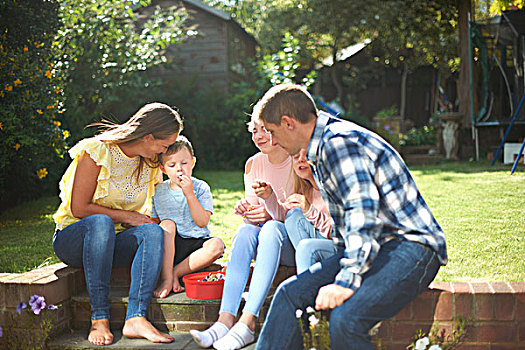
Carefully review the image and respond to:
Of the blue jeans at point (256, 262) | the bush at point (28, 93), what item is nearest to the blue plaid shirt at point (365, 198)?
the blue jeans at point (256, 262)

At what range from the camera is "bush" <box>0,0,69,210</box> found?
5359mm

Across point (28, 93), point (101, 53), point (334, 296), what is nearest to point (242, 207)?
point (334, 296)

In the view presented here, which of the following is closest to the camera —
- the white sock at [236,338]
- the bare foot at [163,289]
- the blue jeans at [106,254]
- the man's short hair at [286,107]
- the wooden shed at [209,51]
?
the man's short hair at [286,107]

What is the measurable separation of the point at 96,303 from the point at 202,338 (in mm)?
577

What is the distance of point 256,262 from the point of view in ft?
7.99

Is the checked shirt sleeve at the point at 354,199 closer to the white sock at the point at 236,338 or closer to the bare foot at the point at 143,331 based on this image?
the white sock at the point at 236,338

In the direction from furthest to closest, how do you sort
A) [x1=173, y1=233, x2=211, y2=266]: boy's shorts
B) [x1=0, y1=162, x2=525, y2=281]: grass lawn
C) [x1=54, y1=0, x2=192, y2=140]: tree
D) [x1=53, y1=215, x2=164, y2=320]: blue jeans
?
[x1=54, y1=0, x2=192, y2=140]: tree → [x1=0, y1=162, x2=525, y2=281]: grass lawn → [x1=173, y1=233, x2=211, y2=266]: boy's shorts → [x1=53, y1=215, x2=164, y2=320]: blue jeans

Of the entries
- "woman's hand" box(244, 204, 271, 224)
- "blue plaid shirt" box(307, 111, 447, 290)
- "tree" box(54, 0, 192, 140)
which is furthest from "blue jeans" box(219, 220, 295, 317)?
"tree" box(54, 0, 192, 140)

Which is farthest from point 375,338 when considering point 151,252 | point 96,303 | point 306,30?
point 306,30

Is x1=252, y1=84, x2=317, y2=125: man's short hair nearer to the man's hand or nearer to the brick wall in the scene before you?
the man's hand

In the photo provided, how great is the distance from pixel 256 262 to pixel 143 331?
0.59 m

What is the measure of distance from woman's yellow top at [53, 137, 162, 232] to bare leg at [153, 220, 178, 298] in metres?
0.20

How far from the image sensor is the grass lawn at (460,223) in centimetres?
324

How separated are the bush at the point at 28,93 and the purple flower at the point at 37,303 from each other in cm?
325
